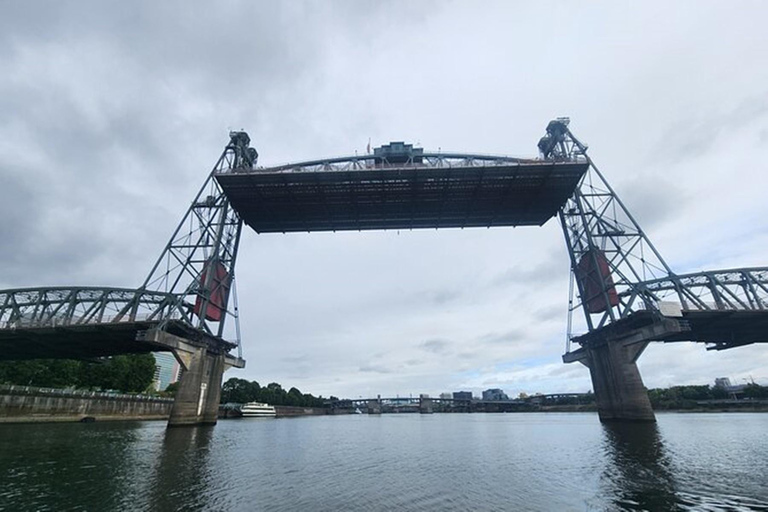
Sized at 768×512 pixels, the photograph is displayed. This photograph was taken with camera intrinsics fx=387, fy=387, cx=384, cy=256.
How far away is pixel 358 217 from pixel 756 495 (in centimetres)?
5980

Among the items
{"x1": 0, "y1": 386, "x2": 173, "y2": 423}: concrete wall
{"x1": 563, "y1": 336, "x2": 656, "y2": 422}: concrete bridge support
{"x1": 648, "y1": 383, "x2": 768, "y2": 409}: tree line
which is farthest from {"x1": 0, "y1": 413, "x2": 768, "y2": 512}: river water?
{"x1": 648, "y1": 383, "x2": 768, "y2": 409}: tree line

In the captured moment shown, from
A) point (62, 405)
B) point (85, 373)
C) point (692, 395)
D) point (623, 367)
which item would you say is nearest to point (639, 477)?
point (623, 367)

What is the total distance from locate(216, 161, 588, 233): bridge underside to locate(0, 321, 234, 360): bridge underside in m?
23.3

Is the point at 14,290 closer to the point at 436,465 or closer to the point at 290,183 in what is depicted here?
the point at 290,183

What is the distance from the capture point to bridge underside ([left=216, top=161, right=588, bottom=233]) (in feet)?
191

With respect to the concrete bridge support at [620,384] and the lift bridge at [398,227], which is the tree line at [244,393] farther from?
the concrete bridge support at [620,384]

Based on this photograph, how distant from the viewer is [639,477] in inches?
682

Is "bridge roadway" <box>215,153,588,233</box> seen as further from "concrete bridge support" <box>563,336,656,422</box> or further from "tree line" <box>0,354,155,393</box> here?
"tree line" <box>0,354,155,393</box>

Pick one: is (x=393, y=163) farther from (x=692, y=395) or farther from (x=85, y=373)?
(x=692, y=395)

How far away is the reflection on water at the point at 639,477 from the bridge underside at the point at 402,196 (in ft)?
132

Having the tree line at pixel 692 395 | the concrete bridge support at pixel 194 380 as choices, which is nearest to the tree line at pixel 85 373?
the concrete bridge support at pixel 194 380

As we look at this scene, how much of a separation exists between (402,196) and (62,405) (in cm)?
6415

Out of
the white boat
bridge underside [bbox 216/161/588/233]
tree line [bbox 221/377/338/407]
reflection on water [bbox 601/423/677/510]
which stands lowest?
reflection on water [bbox 601/423/677/510]

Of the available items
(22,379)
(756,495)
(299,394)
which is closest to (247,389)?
(299,394)
